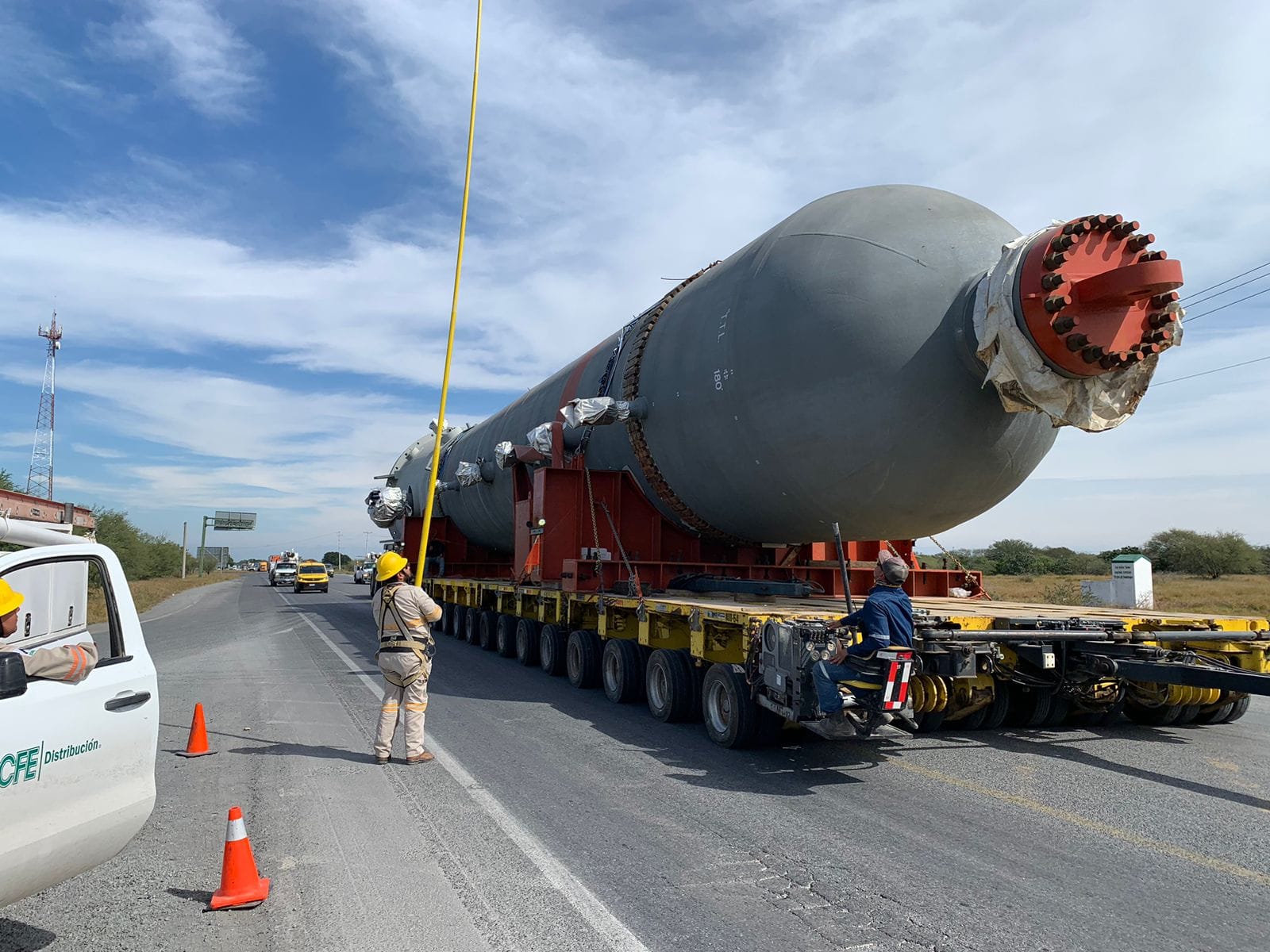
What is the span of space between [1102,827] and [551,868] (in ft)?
10.8

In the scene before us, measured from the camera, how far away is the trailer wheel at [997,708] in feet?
26.1

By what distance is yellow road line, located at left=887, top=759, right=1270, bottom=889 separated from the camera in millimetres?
4488

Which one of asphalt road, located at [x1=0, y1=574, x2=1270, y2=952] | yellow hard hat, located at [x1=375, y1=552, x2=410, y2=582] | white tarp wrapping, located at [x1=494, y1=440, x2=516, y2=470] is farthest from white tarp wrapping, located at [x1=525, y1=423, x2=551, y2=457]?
yellow hard hat, located at [x1=375, y1=552, x2=410, y2=582]

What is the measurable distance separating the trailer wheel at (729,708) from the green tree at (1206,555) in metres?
50.4

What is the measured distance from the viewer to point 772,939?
362cm

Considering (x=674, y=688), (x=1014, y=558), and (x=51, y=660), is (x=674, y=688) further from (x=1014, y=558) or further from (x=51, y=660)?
(x=1014, y=558)

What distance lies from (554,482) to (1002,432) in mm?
5343

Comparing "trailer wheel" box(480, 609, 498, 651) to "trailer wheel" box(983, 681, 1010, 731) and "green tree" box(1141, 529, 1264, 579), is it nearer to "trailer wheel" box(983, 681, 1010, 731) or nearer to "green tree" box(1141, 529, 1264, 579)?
"trailer wheel" box(983, 681, 1010, 731)

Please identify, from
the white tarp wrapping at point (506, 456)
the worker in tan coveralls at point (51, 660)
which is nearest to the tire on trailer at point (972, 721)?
the white tarp wrapping at point (506, 456)

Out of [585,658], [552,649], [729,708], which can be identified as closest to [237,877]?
[729,708]

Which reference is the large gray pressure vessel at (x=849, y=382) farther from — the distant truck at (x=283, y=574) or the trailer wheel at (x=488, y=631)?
the distant truck at (x=283, y=574)

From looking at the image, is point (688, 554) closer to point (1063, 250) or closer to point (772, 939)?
point (1063, 250)

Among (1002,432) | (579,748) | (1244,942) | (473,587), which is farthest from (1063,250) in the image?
(473,587)

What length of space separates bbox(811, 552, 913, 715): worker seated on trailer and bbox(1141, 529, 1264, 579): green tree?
51.0 m
